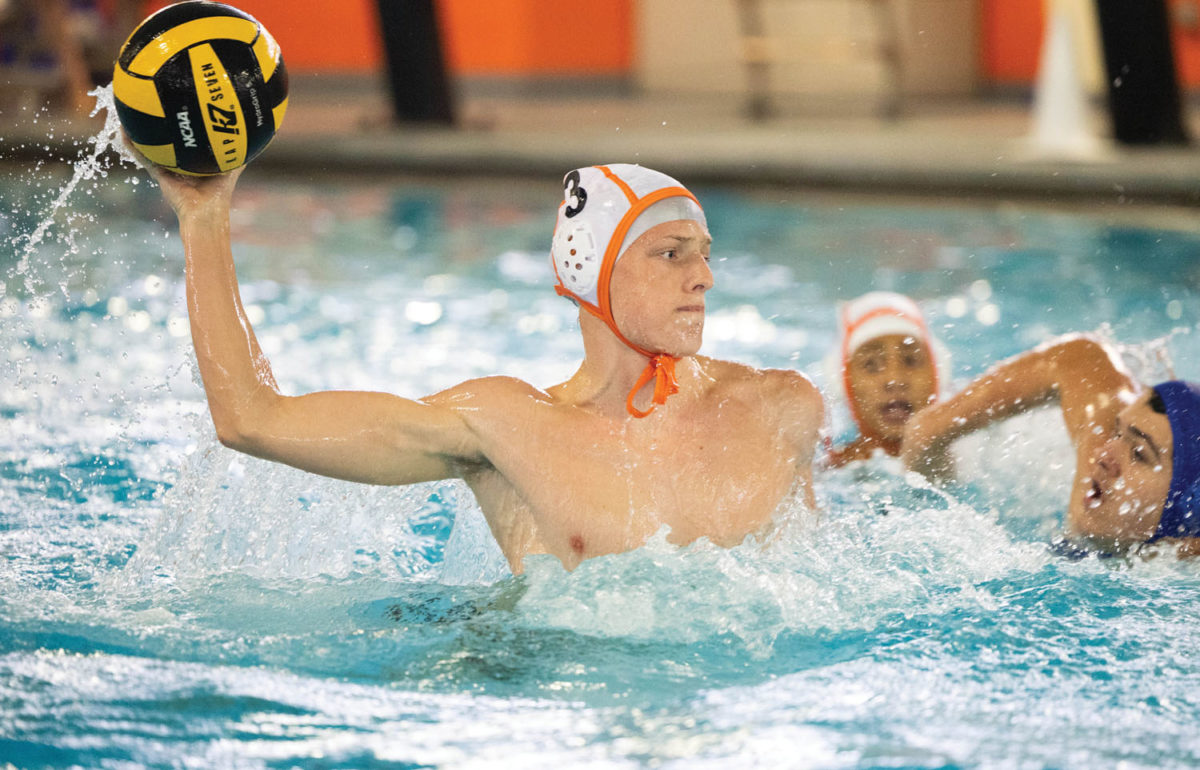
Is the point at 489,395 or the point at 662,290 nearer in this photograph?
the point at 662,290

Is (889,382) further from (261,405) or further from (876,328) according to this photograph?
(261,405)

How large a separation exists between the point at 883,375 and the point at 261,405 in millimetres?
2205

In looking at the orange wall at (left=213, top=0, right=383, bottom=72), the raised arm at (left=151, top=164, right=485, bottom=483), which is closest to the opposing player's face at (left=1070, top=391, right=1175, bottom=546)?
the raised arm at (left=151, top=164, right=485, bottom=483)

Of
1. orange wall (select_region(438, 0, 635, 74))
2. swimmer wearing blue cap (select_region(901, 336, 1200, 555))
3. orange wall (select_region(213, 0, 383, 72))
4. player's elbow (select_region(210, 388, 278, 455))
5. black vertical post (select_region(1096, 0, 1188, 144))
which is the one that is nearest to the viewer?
player's elbow (select_region(210, 388, 278, 455))

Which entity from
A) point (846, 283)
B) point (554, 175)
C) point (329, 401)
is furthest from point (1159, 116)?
point (329, 401)

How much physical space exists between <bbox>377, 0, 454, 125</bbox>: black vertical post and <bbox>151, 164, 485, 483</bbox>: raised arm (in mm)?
10417

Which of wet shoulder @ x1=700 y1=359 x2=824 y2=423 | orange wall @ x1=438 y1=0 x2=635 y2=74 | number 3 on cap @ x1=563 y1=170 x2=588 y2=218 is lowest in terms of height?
wet shoulder @ x1=700 y1=359 x2=824 y2=423

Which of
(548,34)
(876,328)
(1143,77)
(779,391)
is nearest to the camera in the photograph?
(779,391)

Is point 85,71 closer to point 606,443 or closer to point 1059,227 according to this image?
point 1059,227

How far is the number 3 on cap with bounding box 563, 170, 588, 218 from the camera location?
3246 millimetres

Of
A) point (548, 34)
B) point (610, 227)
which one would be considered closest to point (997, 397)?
point (610, 227)

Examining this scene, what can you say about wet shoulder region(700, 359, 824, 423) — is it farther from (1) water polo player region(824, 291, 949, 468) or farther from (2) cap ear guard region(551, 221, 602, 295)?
(1) water polo player region(824, 291, 949, 468)

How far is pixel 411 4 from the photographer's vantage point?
1318 cm

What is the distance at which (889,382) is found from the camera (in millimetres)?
4516
